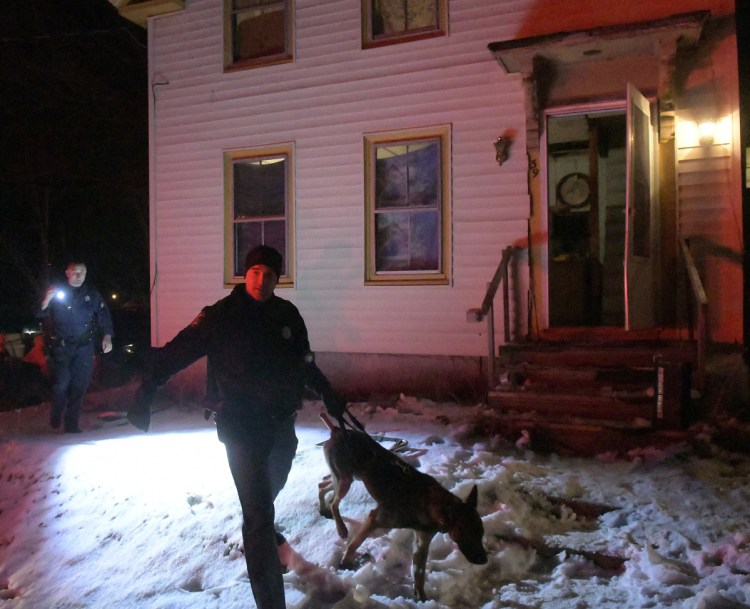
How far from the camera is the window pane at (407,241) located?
859 centimetres

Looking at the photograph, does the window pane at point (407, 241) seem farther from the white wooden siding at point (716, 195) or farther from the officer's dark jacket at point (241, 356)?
the officer's dark jacket at point (241, 356)

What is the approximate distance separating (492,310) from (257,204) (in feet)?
13.3

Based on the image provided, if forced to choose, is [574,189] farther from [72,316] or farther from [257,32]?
[72,316]

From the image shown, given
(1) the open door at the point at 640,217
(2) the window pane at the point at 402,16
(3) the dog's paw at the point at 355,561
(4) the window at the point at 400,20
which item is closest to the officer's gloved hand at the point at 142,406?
(3) the dog's paw at the point at 355,561

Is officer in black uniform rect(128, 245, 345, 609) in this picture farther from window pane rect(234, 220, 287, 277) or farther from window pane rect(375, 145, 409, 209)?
window pane rect(234, 220, 287, 277)

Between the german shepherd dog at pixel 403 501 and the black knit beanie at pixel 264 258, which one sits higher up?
the black knit beanie at pixel 264 258

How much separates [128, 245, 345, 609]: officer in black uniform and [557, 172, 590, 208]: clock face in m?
7.63

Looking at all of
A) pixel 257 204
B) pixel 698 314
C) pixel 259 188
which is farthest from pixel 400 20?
pixel 698 314

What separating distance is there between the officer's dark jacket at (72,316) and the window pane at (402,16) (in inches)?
200

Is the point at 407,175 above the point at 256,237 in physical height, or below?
above

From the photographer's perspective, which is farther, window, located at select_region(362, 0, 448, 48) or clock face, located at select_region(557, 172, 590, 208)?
clock face, located at select_region(557, 172, 590, 208)

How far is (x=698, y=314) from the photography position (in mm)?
6176

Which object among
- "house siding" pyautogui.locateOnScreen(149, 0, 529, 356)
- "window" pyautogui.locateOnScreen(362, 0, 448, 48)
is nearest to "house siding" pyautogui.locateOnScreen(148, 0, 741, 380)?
"house siding" pyautogui.locateOnScreen(149, 0, 529, 356)

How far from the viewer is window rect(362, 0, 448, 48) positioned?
8.48 m
